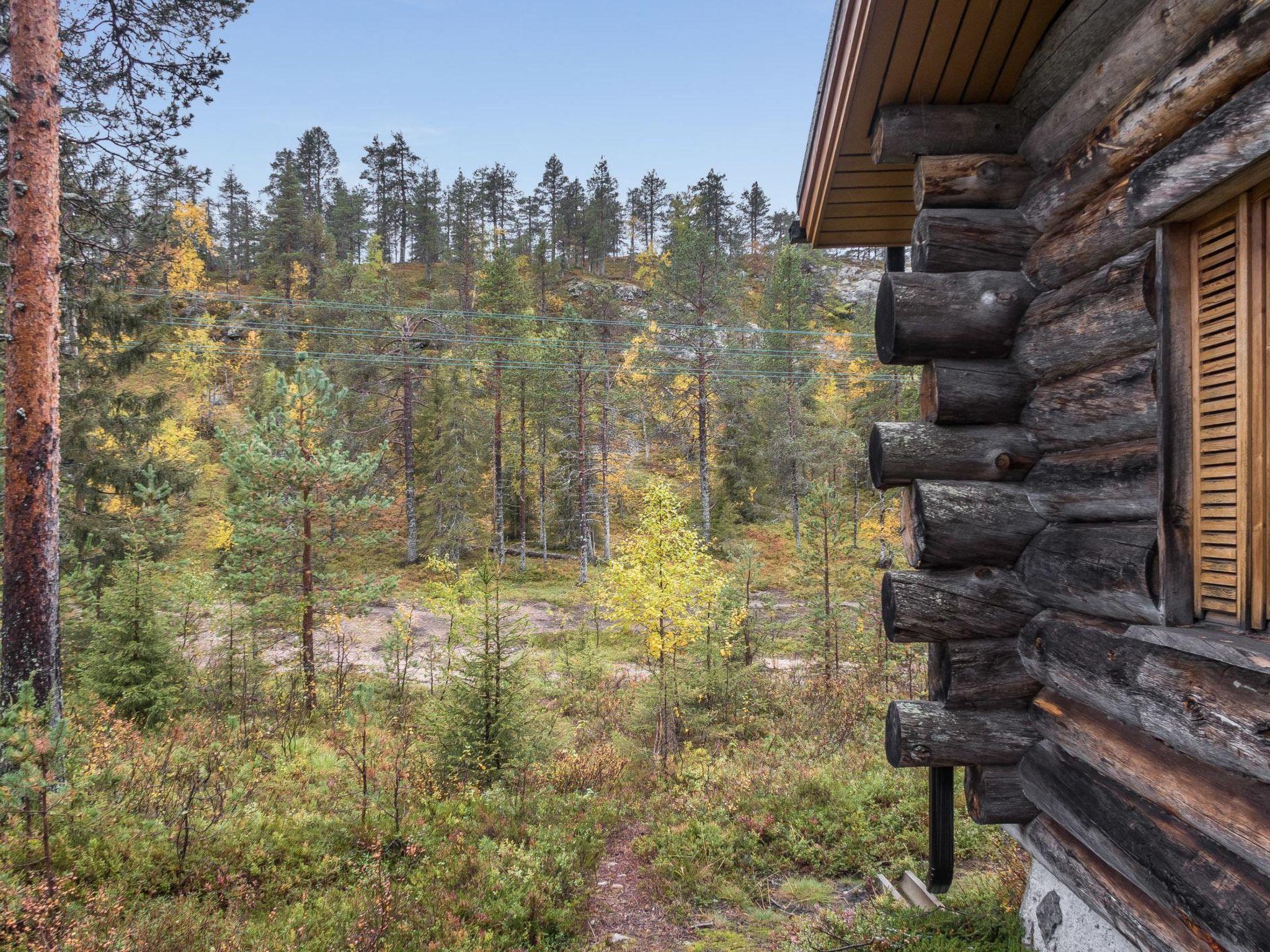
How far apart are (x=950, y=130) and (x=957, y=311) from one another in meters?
1.03

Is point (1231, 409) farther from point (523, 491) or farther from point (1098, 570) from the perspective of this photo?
point (523, 491)

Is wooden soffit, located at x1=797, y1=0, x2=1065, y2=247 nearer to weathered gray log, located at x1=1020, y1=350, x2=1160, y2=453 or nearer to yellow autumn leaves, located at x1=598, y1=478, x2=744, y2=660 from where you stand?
weathered gray log, located at x1=1020, y1=350, x2=1160, y2=453

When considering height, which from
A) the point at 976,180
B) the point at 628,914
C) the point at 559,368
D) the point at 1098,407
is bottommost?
the point at 628,914

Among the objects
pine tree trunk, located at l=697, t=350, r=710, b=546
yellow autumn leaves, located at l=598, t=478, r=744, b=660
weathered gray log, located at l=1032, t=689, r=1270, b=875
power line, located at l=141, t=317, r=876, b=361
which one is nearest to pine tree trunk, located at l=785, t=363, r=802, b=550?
power line, located at l=141, t=317, r=876, b=361

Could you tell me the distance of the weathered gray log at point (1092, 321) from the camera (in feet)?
7.34

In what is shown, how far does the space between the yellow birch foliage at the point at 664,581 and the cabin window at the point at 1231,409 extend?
9.95 metres

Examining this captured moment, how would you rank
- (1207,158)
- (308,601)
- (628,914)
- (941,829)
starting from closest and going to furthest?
(1207,158) < (941,829) < (628,914) < (308,601)

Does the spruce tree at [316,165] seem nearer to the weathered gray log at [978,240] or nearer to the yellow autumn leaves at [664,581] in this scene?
the yellow autumn leaves at [664,581]

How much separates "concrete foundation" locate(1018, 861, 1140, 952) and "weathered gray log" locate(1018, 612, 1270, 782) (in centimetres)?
123

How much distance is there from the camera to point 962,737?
3064 millimetres

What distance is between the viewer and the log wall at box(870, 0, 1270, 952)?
180 cm

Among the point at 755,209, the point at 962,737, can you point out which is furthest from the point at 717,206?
the point at 962,737

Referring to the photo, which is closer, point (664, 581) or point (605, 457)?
point (664, 581)

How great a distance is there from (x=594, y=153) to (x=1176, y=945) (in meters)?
68.7
